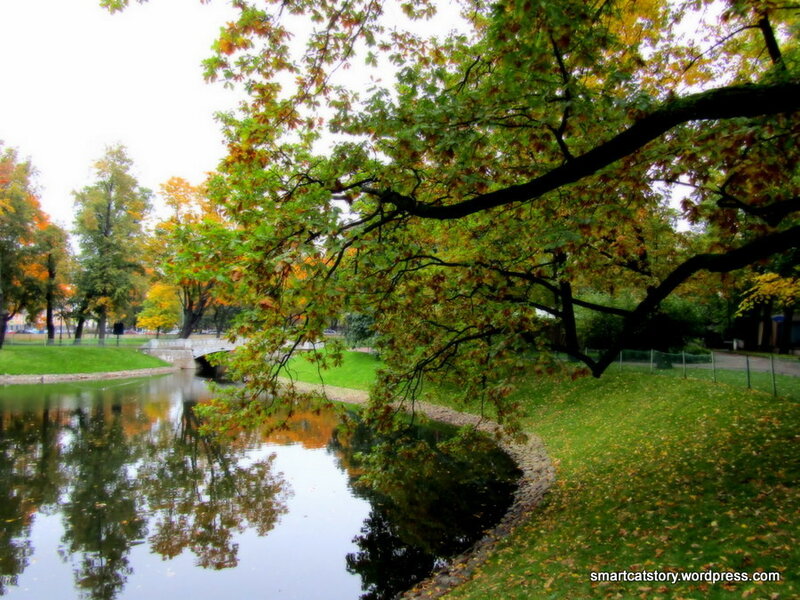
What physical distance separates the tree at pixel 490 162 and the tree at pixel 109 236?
36175 millimetres

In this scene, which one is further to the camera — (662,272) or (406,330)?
(662,272)

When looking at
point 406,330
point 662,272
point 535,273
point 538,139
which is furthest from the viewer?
point 662,272

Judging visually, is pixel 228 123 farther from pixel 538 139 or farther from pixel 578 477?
pixel 578 477

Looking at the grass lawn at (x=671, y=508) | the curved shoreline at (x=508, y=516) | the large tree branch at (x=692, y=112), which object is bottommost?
the curved shoreline at (x=508, y=516)

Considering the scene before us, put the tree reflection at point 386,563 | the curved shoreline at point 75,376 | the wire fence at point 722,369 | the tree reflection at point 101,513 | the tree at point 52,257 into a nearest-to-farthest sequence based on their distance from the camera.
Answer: the tree reflection at point 386,563 → the tree reflection at point 101,513 → the wire fence at point 722,369 → the curved shoreline at point 75,376 → the tree at point 52,257

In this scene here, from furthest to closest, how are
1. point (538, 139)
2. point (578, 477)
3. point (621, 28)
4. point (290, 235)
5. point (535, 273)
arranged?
1. point (578, 477)
2. point (621, 28)
3. point (535, 273)
4. point (538, 139)
5. point (290, 235)

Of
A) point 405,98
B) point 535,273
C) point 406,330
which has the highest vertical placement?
point 405,98

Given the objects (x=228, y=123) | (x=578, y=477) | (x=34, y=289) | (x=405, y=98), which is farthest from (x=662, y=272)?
(x=34, y=289)

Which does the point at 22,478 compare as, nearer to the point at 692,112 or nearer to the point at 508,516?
the point at 508,516

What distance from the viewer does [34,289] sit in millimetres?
35219

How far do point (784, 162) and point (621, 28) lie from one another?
3.54 metres

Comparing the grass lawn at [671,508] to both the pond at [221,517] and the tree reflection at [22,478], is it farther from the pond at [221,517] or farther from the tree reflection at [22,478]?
the tree reflection at [22,478]

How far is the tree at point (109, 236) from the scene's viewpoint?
123 feet

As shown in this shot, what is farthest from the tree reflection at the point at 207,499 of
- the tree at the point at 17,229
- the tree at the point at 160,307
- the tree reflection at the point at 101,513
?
the tree at the point at 160,307
